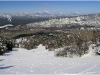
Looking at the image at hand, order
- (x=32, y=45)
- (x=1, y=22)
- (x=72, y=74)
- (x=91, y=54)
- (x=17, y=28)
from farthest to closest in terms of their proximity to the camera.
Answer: (x=17, y=28)
(x=1, y=22)
(x=32, y=45)
(x=91, y=54)
(x=72, y=74)

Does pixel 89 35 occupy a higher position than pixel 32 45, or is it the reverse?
pixel 89 35

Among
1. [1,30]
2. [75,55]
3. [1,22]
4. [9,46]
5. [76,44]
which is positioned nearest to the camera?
[75,55]

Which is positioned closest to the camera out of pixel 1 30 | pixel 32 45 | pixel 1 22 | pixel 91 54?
pixel 91 54

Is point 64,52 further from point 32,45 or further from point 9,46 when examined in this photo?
point 32,45

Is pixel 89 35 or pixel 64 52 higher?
pixel 89 35

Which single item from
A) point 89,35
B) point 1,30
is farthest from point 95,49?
point 1,30

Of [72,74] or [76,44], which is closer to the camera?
[72,74]

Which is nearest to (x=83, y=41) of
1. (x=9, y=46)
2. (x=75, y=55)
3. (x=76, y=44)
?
(x=76, y=44)

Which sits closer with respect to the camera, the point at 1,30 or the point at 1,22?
the point at 1,22

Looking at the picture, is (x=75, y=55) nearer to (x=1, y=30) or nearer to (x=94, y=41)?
(x=94, y=41)
